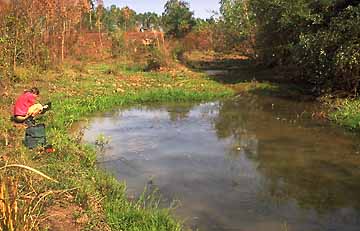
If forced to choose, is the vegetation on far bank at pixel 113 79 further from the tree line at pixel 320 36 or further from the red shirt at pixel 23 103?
the red shirt at pixel 23 103

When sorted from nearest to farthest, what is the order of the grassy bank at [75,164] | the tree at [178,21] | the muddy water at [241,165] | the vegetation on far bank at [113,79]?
the grassy bank at [75,164]
the vegetation on far bank at [113,79]
the muddy water at [241,165]
the tree at [178,21]

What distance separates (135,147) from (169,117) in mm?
3686

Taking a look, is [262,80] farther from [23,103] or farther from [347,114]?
[23,103]

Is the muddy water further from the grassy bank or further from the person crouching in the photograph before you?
the person crouching

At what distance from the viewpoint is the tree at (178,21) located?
1593 inches

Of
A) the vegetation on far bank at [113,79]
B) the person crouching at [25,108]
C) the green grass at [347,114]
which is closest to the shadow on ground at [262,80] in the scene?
the vegetation on far bank at [113,79]

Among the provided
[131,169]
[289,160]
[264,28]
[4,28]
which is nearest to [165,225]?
[131,169]

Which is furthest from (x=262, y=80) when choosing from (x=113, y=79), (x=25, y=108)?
(x=25, y=108)

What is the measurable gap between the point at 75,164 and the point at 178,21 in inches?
1362

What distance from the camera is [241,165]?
8398 millimetres

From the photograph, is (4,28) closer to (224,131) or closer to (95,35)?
(224,131)

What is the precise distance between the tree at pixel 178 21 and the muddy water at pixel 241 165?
2757 cm

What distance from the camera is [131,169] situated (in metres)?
8.11

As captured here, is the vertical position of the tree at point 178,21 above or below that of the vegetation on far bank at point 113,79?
above
